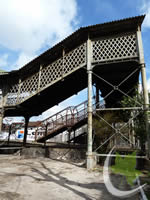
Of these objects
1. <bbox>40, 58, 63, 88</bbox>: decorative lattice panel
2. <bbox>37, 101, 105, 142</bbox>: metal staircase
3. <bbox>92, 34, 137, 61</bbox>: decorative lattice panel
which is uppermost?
<bbox>92, 34, 137, 61</bbox>: decorative lattice panel

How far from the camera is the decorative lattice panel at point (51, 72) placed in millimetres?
Result: 8453

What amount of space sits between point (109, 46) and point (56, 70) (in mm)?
3299

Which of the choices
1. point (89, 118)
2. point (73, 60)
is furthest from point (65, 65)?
point (89, 118)

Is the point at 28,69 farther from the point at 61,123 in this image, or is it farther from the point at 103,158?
the point at 103,158

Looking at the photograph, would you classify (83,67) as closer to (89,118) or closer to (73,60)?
(73,60)

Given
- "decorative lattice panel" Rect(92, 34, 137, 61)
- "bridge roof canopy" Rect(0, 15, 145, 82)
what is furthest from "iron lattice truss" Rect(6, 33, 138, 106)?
"bridge roof canopy" Rect(0, 15, 145, 82)

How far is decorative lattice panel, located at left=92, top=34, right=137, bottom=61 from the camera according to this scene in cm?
719

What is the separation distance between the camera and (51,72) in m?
8.73

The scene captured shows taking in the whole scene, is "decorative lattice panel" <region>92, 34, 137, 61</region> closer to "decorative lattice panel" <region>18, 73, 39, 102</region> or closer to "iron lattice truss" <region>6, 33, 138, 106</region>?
"iron lattice truss" <region>6, 33, 138, 106</region>

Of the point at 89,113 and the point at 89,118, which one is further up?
the point at 89,113

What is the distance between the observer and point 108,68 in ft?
26.0

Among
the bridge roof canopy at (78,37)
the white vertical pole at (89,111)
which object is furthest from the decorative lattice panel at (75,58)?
the bridge roof canopy at (78,37)

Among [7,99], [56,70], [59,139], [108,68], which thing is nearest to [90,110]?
[108,68]

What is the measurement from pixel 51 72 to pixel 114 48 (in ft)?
12.8
